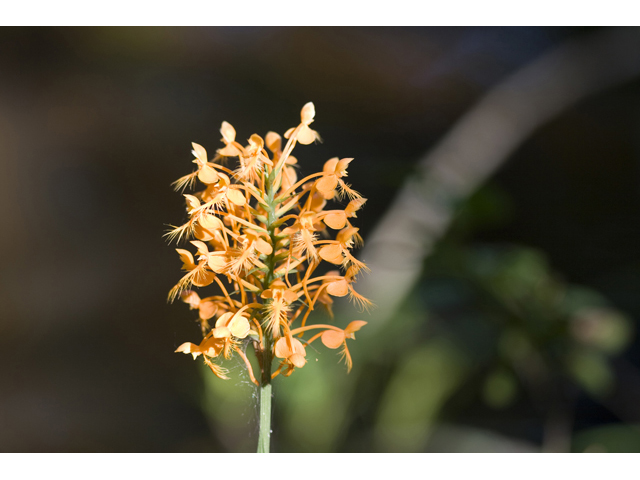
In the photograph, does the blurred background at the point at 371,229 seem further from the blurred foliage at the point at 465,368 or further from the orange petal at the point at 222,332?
the orange petal at the point at 222,332

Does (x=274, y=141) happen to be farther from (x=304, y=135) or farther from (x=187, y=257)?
(x=187, y=257)

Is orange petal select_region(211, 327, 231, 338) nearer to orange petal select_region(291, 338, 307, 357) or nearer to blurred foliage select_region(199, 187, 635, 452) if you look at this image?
orange petal select_region(291, 338, 307, 357)

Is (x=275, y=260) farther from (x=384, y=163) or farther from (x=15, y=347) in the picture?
(x=15, y=347)

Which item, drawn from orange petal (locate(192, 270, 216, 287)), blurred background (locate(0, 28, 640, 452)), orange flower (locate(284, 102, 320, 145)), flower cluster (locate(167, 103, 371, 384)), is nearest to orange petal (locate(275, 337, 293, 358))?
flower cluster (locate(167, 103, 371, 384))

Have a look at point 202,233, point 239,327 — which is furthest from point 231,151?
point 239,327

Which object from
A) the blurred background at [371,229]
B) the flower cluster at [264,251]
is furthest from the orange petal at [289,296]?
the blurred background at [371,229]
